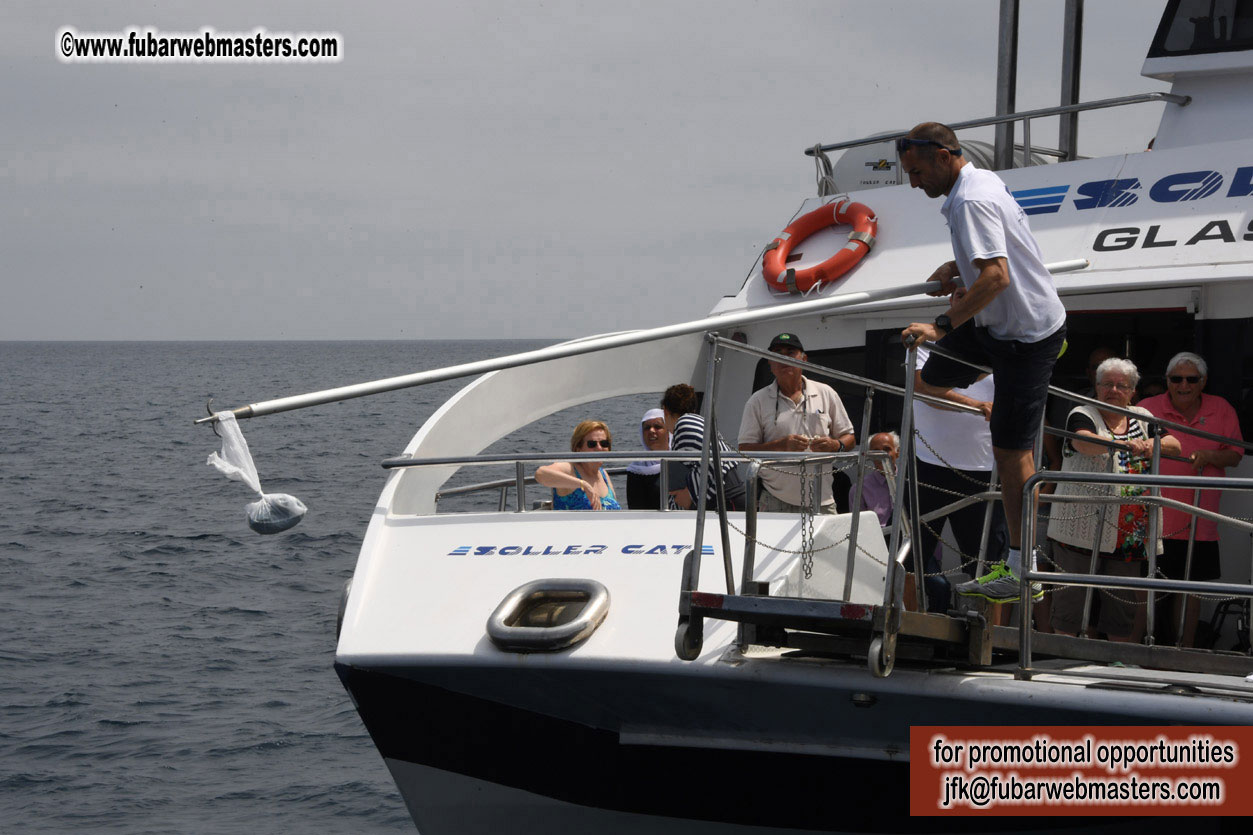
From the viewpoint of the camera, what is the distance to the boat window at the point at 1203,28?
24.6 ft

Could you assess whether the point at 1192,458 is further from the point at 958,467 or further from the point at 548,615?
the point at 548,615

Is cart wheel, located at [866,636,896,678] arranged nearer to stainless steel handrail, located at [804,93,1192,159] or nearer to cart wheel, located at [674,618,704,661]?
cart wheel, located at [674,618,704,661]

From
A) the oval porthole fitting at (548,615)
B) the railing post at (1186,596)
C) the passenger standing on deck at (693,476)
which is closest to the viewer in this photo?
the oval porthole fitting at (548,615)

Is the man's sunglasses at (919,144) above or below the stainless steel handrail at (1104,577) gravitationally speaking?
above

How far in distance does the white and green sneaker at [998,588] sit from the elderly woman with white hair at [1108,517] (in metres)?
0.89

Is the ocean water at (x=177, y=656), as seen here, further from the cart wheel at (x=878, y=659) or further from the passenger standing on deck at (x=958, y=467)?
the cart wheel at (x=878, y=659)

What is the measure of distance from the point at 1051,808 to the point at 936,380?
56.9 inches

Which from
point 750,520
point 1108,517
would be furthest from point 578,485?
point 1108,517

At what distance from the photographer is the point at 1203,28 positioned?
7648mm

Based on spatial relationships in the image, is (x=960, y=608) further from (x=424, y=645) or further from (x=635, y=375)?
(x=635, y=375)

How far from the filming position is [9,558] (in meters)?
17.7

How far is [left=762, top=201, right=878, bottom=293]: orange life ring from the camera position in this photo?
729cm

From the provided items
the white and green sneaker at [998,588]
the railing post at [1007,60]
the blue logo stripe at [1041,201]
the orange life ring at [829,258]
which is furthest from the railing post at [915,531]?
the railing post at [1007,60]

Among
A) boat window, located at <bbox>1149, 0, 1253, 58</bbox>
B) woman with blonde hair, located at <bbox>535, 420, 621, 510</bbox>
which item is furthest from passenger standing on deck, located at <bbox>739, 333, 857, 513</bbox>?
boat window, located at <bbox>1149, 0, 1253, 58</bbox>
